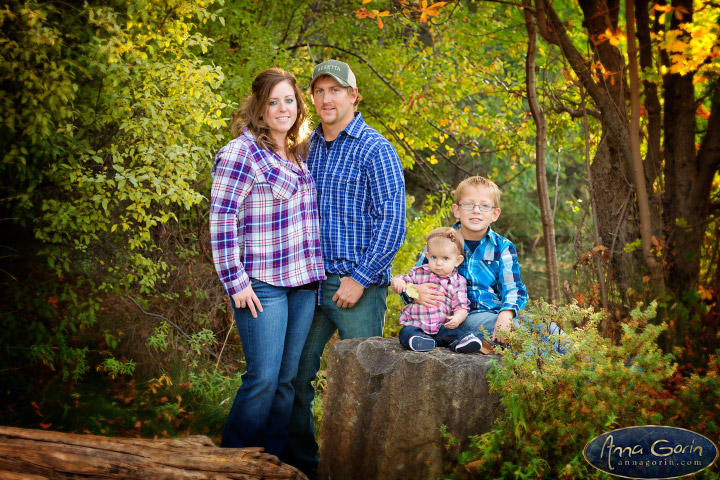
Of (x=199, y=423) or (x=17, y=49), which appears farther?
(x=199, y=423)

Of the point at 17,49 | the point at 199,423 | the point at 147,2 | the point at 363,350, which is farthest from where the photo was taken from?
the point at 199,423

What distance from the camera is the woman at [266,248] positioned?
121 inches

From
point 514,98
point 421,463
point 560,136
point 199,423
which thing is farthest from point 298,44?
point 421,463

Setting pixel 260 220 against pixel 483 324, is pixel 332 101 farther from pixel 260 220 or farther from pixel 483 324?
pixel 483 324

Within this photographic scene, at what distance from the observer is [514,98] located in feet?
23.9

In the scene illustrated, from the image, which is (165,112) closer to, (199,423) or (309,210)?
(309,210)

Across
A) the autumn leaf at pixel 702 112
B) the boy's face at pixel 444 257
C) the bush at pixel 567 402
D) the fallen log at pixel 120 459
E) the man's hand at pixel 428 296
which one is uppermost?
the autumn leaf at pixel 702 112

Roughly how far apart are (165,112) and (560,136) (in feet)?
13.2

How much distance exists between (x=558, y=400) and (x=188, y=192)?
2964 mm

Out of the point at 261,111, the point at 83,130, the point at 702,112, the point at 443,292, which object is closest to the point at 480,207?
the point at 443,292

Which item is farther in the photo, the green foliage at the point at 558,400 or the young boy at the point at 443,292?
the young boy at the point at 443,292

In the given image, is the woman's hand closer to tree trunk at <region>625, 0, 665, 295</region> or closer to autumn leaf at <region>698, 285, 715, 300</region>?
tree trunk at <region>625, 0, 665, 295</region>

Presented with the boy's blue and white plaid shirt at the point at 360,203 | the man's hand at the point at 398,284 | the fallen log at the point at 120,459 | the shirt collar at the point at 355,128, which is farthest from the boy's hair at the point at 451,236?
the fallen log at the point at 120,459

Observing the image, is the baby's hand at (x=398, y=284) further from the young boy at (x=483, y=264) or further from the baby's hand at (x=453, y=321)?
the baby's hand at (x=453, y=321)
